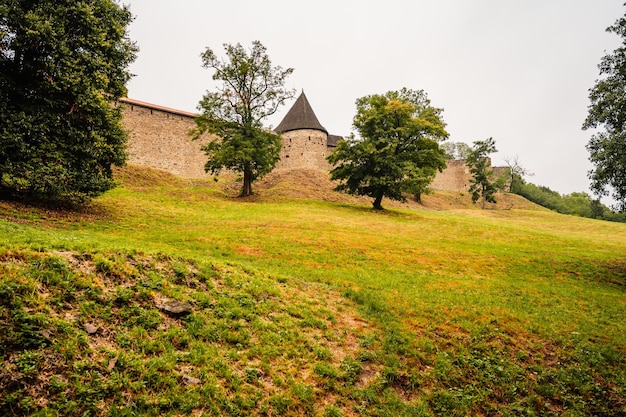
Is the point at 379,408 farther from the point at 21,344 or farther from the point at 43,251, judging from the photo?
the point at 43,251

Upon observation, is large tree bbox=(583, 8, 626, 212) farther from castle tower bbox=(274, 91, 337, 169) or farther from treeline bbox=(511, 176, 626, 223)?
treeline bbox=(511, 176, 626, 223)

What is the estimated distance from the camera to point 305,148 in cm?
4109

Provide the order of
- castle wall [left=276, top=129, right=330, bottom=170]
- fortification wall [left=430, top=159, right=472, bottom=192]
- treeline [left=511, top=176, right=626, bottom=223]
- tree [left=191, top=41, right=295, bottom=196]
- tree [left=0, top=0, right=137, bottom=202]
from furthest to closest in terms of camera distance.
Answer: treeline [left=511, top=176, right=626, bottom=223]
fortification wall [left=430, top=159, right=472, bottom=192]
castle wall [left=276, top=129, right=330, bottom=170]
tree [left=191, top=41, right=295, bottom=196]
tree [left=0, top=0, right=137, bottom=202]

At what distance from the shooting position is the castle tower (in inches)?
1618

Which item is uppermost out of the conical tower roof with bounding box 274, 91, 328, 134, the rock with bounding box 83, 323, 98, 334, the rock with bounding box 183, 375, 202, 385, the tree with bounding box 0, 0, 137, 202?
the conical tower roof with bounding box 274, 91, 328, 134

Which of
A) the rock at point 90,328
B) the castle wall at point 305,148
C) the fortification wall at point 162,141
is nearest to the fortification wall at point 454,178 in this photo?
the castle wall at point 305,148

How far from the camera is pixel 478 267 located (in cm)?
1376

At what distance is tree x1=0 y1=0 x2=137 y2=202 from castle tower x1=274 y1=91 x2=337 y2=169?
27.3 meters

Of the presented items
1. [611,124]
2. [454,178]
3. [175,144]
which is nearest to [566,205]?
[454,178]

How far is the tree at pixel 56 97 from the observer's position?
11.9 m

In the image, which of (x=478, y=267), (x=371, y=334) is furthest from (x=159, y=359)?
(x=478, y=267)

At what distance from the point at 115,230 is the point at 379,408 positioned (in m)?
11.0

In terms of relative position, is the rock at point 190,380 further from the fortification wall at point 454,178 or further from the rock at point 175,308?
the fortification wall at point 454,178

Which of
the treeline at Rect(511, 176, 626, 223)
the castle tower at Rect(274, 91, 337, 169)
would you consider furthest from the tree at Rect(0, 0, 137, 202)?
the treeline at Rect(511, 176, 626, 223)
